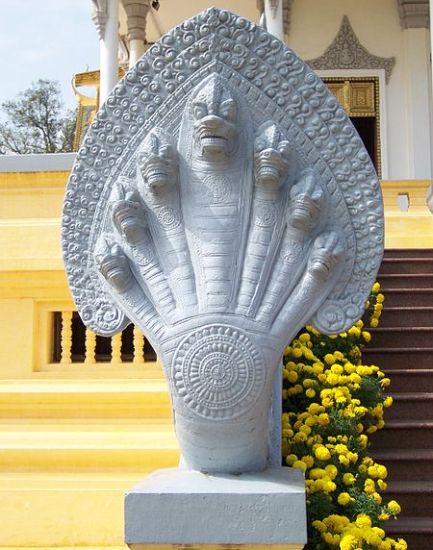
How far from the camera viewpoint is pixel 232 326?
5.66 ft

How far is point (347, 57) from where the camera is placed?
1155 centimetres

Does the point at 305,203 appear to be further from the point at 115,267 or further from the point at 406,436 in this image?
the point at 406,436

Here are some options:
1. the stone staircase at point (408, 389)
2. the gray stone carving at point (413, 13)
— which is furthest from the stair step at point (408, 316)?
the gray stone carving at point (413, 13)

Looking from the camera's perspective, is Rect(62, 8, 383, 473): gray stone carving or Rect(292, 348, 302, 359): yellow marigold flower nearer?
Rect(62, 8, 383, 473): gray stone carving

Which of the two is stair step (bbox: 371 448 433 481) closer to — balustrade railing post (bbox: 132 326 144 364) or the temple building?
the temple building

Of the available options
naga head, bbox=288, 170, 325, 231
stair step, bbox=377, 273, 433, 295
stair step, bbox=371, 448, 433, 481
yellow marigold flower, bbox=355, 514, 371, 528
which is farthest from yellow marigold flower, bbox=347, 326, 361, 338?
naga head, bbox=288, 170, 325, 231

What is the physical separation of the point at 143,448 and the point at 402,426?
1.21m

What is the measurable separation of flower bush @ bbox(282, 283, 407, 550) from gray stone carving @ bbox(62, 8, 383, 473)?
0.65 m

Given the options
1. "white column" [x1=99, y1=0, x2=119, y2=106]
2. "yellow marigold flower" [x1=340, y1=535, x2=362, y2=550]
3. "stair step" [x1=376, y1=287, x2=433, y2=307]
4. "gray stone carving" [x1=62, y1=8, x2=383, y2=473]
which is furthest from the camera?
"white column" [x1=99, y1=0, x2=119, y2=106]

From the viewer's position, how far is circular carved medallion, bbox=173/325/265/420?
1.70 m

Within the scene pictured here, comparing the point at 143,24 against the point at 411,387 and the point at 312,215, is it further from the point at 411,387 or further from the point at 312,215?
the point at 312,215

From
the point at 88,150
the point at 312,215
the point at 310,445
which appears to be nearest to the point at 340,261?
the point at 312,215

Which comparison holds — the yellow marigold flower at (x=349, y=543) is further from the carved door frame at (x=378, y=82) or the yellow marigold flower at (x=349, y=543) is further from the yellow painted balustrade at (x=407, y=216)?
the carved door frame at (x=378, y=82)

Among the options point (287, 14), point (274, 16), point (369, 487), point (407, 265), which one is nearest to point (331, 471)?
point (369, 487)
